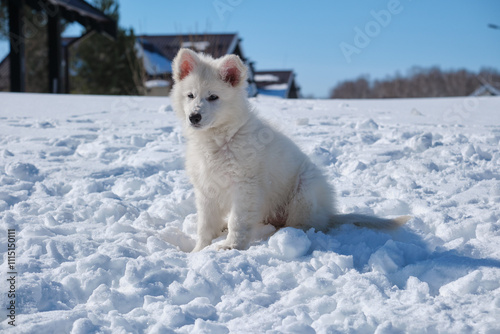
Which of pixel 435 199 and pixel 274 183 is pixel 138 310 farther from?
pixel 435 199

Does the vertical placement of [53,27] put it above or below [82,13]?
below

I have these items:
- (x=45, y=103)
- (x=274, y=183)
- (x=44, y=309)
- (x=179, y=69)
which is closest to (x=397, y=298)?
(x=274, y=183)

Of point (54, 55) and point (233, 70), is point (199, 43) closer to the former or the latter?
point (54, 55)

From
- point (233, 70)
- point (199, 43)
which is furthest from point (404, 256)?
point (199, 43)

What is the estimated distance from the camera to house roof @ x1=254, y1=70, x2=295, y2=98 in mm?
32875

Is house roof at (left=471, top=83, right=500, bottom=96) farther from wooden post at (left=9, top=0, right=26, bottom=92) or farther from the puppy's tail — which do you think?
the puppy's tail

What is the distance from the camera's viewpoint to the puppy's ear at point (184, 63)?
3.49 metres

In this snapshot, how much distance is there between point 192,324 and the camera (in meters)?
2.28

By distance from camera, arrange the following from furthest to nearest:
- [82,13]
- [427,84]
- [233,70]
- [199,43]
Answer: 1. [427,84]
2. [199,43]
3. [82,13]
4. [233,70]

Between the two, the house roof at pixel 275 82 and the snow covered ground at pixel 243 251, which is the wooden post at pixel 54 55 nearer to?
the snow covered ground at pixel 243 251

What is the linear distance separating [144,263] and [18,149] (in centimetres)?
355

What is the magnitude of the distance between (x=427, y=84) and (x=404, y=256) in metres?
75.4

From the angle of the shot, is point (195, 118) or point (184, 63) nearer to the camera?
point (195, 118)

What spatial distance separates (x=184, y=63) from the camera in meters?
3.56
